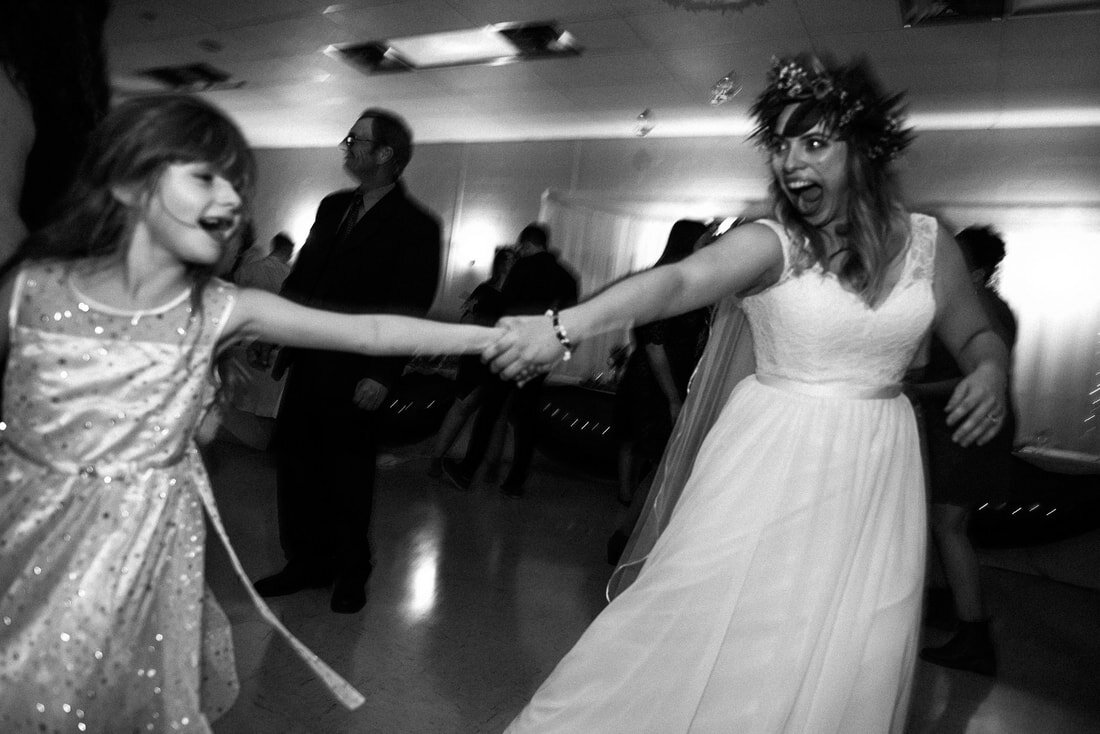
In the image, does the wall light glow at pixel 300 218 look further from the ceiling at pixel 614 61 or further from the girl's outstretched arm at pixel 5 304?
the girl's outstretched arm at pixel 5 304

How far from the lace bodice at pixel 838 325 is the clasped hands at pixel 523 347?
0.44 meters

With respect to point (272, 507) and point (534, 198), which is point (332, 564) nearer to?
point (272, 507)

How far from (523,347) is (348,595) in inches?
57.4

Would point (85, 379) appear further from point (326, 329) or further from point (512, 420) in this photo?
point (512, 420)

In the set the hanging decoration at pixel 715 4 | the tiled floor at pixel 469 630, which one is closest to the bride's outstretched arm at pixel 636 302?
the tiled floor at pixel 469 630

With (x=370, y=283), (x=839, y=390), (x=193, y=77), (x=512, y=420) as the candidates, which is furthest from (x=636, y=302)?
(x=193, y=77)

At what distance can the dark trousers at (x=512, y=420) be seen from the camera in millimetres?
4500

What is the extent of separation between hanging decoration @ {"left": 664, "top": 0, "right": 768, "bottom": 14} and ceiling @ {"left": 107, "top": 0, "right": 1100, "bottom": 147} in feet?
0.08

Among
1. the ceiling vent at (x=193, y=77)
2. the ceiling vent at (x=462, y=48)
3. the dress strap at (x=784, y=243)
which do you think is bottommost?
the dress strap at (x=784, y=243)

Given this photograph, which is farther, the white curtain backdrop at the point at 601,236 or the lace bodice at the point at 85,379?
the white curtain backdrop at the point at 601,236

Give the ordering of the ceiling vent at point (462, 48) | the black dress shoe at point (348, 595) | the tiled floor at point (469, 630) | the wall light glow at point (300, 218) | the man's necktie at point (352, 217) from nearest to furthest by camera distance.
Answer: the tiled floor at point (469, 630), the black dress shoe at point (348, 595), the man's necktie at point (352, 217), the ceiling vent at point (462, 48), the wall light glow at point (300, 218)

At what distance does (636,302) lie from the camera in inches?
55.3

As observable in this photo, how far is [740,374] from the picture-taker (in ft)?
5.90

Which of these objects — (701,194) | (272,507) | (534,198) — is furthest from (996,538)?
(534,198)
